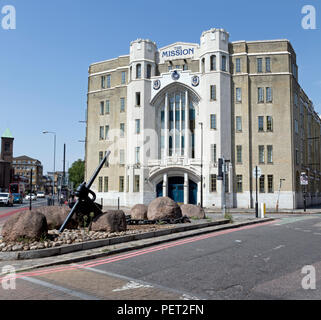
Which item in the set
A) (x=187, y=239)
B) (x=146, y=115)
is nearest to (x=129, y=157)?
(x=146, y=115)

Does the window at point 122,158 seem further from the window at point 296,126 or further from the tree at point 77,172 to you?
the tree at point 77,172

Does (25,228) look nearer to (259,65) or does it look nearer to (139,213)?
(139,213)

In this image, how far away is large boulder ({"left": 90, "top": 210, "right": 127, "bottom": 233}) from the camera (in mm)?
12031

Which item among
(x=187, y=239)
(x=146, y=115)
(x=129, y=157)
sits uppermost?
(x=146, y=115)

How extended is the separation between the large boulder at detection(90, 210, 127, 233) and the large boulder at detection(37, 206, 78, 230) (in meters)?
1.13

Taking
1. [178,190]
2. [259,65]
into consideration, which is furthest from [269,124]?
[178,190]

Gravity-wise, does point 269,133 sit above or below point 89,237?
above

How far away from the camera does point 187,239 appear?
12.3 meters

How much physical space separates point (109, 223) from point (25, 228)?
3.18m

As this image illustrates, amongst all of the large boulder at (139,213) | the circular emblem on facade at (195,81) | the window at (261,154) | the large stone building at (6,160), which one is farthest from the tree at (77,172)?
the large boulder at (139,213)

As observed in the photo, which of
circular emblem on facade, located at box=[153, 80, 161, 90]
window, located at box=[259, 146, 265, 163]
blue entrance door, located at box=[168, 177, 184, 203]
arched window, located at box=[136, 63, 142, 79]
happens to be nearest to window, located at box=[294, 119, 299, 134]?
window, located at box=[259, 146, 265, 163]
